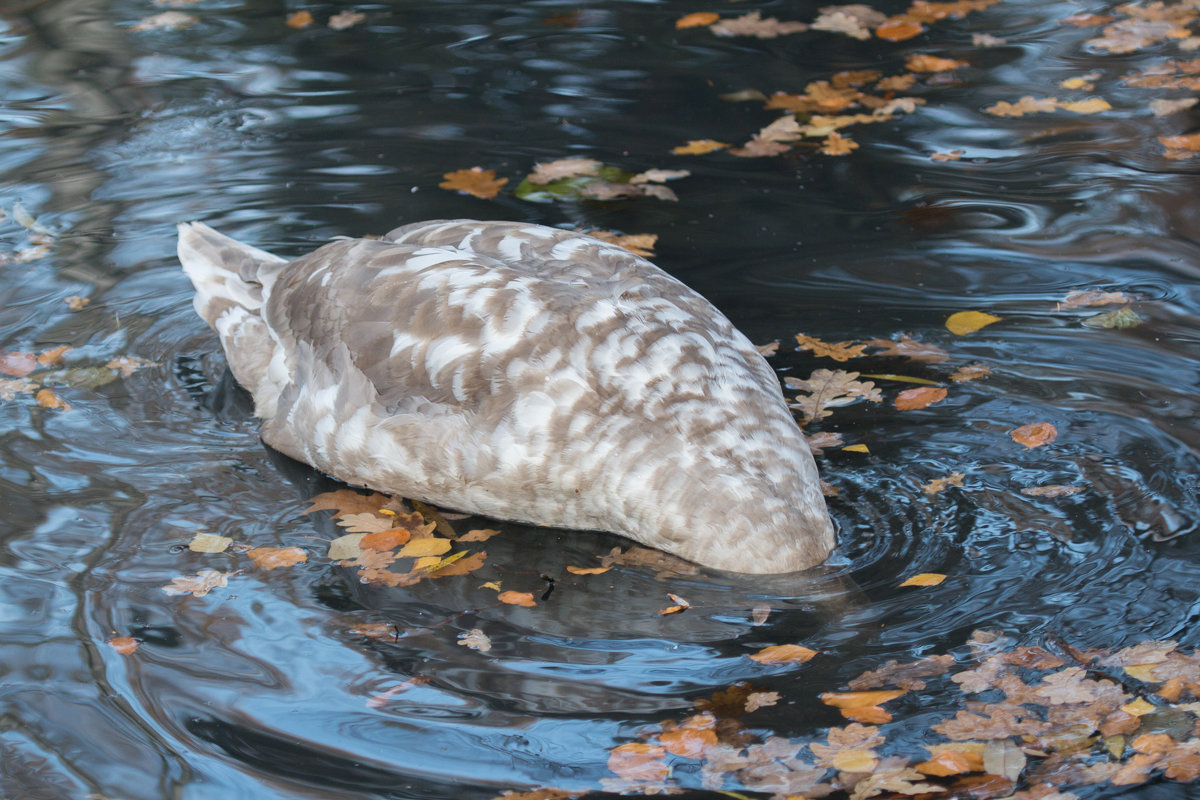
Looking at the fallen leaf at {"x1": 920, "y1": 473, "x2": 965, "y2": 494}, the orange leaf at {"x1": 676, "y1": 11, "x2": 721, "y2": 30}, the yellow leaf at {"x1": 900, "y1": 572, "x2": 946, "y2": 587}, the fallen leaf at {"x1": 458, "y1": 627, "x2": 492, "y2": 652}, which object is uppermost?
the orange leaf at {"x1": 676, "y1": 11, "x2": 721, "y2": 30}

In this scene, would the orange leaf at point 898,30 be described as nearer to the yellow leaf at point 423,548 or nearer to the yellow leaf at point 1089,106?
the yellow leaf at point 1089,106

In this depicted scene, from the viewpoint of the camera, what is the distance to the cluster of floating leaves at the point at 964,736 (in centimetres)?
379

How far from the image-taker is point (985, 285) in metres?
6.84

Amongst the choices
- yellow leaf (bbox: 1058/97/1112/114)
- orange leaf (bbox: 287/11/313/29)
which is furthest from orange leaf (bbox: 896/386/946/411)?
orange leaf (bbox: 287/11/313/29)

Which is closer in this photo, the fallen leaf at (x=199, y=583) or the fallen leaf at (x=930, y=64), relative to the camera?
the fallen leaf at (x=199, y=583)

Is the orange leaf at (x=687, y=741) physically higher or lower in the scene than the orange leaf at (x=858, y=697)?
lower

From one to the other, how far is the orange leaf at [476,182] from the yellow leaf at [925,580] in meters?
4.11

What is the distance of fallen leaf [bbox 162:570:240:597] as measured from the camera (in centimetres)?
488

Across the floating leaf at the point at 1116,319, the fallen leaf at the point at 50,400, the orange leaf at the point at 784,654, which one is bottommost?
the orange leaf at the point at 784,654

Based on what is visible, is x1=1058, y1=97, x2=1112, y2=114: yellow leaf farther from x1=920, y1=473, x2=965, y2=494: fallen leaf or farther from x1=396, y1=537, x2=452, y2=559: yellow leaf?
x1=396, y1=537, x2=452, y2=559: yellow leaf

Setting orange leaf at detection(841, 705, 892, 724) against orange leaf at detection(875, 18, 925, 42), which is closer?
orange leaf at detection(841, 705, 892, 724)

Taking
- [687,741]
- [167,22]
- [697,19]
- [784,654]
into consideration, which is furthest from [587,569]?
[167,22]

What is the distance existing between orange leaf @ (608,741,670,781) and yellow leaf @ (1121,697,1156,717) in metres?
1.41

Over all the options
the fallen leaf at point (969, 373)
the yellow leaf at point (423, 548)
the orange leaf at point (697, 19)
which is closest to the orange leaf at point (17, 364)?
the yellow leaf at point (423, 548)
